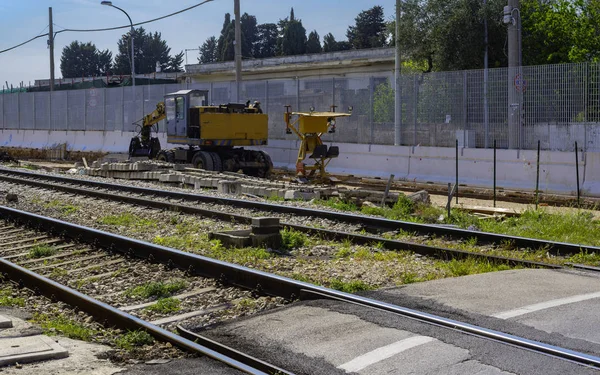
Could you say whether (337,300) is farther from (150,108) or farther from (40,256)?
(150,108)

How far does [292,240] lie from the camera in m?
12.2

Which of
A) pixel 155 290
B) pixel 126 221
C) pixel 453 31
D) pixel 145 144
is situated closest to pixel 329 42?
pixel 453 31

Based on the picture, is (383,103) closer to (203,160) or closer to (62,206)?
(203,160)

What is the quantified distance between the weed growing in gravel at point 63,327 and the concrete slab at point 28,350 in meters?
0.54

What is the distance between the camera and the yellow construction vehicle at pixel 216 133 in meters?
26.8

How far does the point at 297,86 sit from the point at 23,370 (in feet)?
89.2

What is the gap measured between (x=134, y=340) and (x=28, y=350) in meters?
0.97

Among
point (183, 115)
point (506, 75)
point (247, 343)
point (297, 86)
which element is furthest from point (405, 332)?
point (297, 86)

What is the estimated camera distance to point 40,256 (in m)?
11.9

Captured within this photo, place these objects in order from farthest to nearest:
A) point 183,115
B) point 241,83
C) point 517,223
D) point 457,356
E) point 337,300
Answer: point 241,83 → point 183,115 → point 517,223 → point 337,300 → point 457,356

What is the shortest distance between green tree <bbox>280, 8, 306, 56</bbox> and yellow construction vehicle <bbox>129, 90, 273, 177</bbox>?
76356 mm

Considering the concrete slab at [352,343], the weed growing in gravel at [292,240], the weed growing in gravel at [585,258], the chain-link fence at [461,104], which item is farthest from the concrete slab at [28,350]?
the chain-link fence at [461,104]

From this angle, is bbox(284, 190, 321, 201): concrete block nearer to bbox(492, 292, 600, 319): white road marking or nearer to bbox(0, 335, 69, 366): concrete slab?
bbox(492, 292, 600, 319): white road marking

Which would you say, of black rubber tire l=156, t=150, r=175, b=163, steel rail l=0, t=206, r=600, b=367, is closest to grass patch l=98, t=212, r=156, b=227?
steel rail l=0, t=206, r=600, b=367
